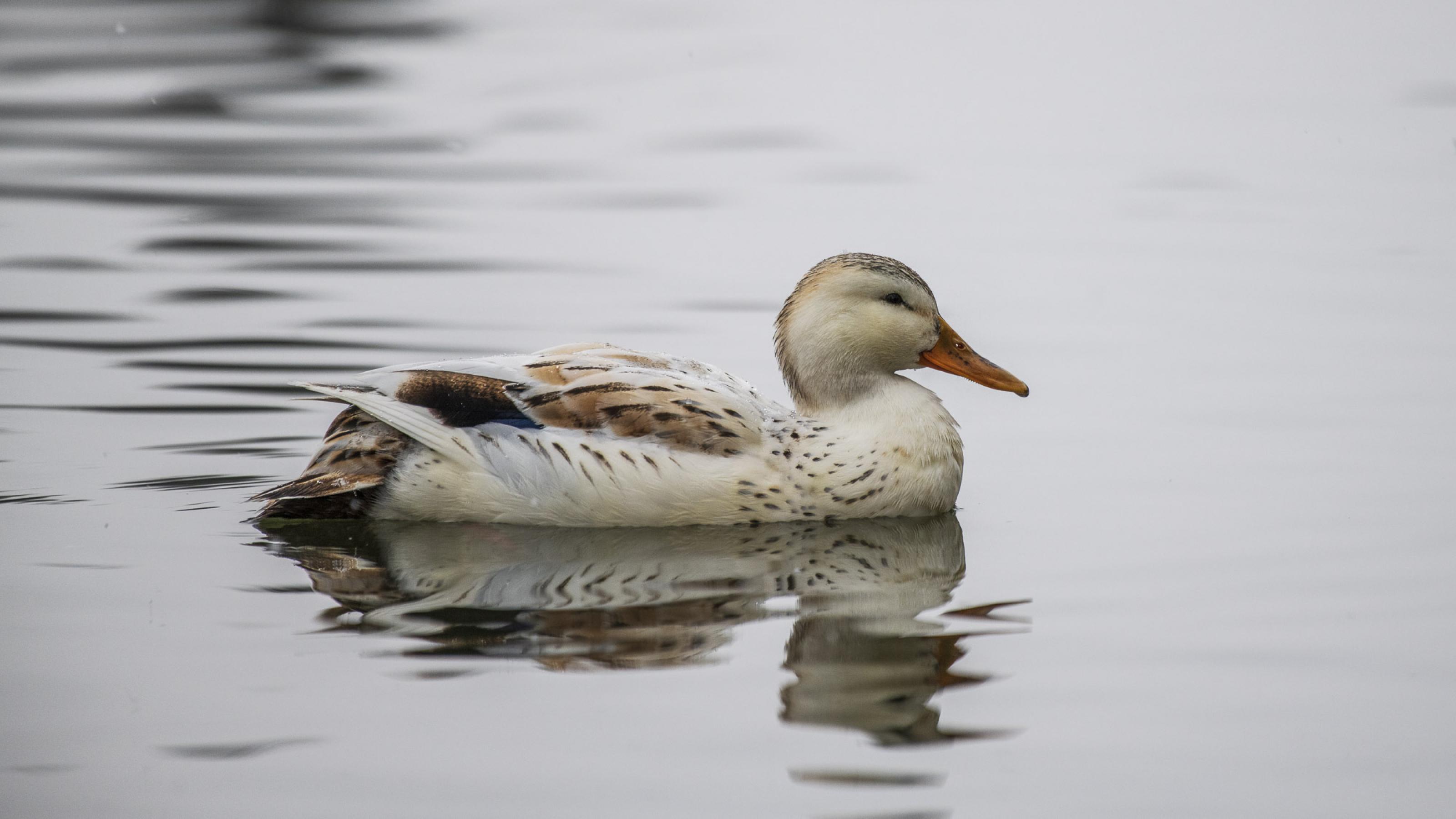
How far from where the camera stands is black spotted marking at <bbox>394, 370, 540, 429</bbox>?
870 cm

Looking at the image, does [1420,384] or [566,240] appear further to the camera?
[566,240]

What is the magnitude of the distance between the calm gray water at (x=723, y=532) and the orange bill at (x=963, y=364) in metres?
0.52

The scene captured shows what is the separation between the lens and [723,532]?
870 centimetres

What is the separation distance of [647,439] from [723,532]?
0.55 meters

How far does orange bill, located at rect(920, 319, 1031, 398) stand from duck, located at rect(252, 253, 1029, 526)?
0.93ft

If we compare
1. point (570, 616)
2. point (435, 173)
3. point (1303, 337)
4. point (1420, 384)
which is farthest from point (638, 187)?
point (570, 616)

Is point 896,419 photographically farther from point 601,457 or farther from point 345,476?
point 345,476

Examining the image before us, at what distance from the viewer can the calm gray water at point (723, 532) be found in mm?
6102

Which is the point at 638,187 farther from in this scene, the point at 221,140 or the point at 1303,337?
the point at 1303,337

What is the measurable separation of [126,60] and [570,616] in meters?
16.1

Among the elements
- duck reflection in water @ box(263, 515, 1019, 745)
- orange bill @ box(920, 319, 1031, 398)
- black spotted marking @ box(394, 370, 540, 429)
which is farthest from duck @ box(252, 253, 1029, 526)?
orange bill @ box(920, 319, 1031, 398)

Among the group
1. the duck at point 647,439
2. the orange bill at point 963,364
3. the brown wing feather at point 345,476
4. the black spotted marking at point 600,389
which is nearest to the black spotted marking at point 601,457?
the duck at point 647,439

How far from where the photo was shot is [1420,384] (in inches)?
429

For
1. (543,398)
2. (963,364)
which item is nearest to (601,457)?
(543,398)
